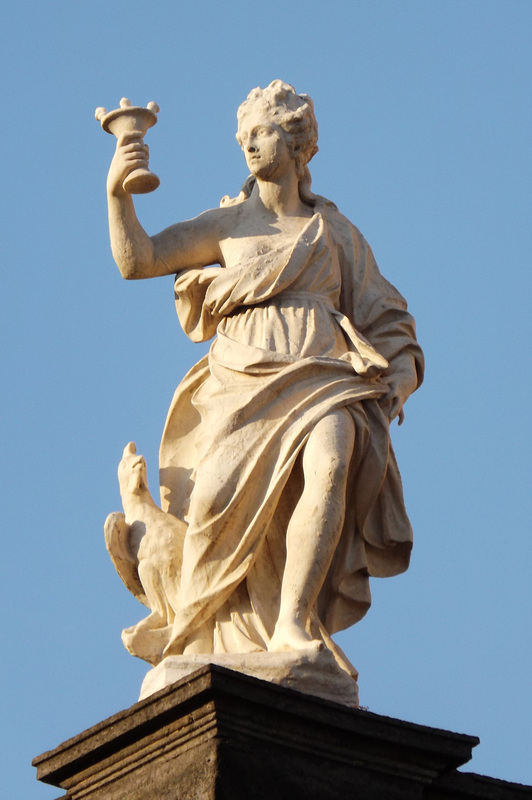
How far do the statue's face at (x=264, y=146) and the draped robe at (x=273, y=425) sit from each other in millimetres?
345

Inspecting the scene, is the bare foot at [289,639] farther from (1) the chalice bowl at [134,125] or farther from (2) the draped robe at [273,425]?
(1) the chalice bowl at [134,125]

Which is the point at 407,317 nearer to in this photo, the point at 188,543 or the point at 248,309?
the point at 248,309

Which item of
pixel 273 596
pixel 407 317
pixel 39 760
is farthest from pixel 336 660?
pixel 407 317

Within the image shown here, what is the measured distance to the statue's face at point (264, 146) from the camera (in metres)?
9.71

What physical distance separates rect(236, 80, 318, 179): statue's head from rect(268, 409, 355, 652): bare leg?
1.78 metres

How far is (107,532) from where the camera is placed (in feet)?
30.8

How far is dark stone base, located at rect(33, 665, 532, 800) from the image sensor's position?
25.7 feet

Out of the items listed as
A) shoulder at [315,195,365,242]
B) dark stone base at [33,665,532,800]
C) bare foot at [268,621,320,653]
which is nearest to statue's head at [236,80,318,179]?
shoulder at [315,195,365,242]

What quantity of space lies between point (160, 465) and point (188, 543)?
766mm

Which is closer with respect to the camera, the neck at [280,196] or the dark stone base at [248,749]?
the dark stone base at [248,749]

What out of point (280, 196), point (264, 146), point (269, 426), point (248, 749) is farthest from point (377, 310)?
point (248, 749)

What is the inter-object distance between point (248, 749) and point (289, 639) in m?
0.70

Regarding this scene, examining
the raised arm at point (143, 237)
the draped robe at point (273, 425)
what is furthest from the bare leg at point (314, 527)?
the raised arm at point (143, 237)

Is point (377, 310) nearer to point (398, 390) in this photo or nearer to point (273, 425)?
point (398, 390)
